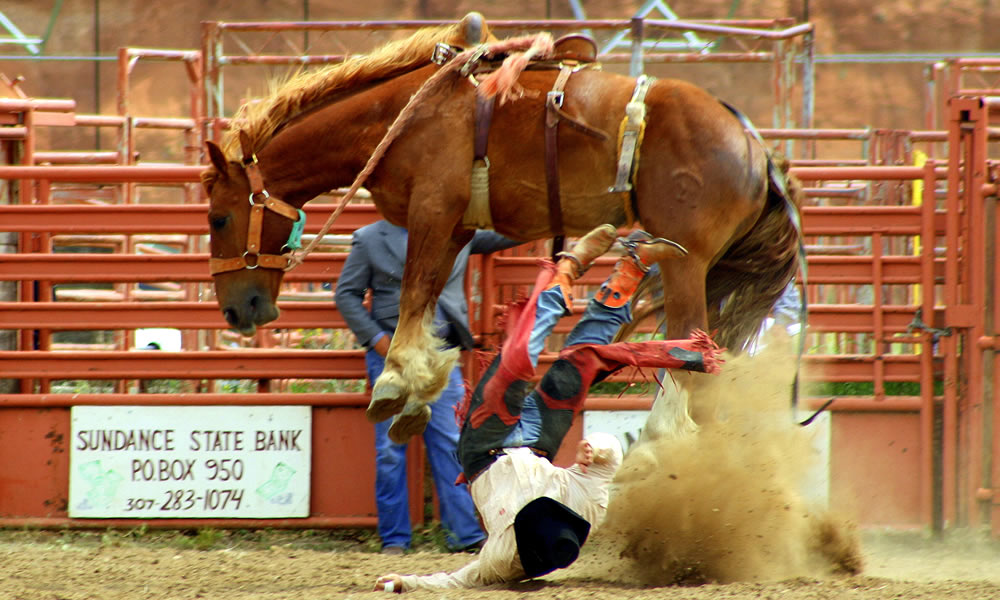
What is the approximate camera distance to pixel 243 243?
4.24 meters

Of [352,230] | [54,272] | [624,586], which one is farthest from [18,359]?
[624,586]

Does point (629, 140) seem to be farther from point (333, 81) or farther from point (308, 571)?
point (308, 571)

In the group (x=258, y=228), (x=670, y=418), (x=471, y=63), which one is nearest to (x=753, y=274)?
(x=670, y=418)

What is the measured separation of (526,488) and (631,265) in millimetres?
854

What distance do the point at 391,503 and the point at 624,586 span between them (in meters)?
1.60

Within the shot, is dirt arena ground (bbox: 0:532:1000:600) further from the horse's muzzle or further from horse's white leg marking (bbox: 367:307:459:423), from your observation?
the horse's muzzle

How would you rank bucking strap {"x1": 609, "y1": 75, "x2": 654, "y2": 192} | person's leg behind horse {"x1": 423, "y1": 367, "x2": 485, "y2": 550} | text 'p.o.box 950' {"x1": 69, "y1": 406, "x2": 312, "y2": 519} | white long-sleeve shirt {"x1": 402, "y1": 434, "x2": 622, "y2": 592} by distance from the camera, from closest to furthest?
white long-sleeve shirt {"x1": 402, "y1": 434, "x2": 622, "y2": 592} < bucking strap {"x1": 609, "y1": 75, "x2": 654, "y2": 192} < person's leg behind horse {"x1": 423, "y1": 367, "x2": 485, "y2": 550} < text 'p.o.box 950' {"x1": 69, "y1": 406, "x2": 312, "y2": 519}

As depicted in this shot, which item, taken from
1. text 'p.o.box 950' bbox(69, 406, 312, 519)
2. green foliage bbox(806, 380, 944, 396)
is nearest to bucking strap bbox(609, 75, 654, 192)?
green foliage bbox(806, 380, 944, 396)

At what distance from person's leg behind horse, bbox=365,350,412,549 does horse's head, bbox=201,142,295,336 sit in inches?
42.6

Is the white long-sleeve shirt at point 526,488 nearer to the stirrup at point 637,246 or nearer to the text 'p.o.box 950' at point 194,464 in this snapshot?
the stirrup at point 637,246

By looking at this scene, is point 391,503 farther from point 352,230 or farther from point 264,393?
point 352,230

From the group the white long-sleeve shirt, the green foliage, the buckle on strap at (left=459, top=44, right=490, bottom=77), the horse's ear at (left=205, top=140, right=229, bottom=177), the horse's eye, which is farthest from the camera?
the green foliage

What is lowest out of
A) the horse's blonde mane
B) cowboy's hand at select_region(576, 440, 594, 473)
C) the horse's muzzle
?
cowboy's hand at select_region(576, 440, 594, 473)

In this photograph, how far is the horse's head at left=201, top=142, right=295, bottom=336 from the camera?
4.20m
